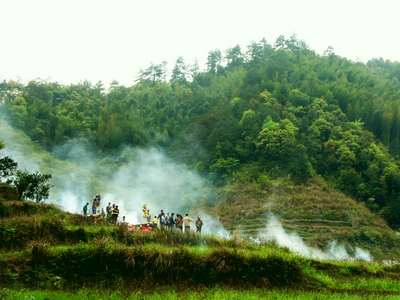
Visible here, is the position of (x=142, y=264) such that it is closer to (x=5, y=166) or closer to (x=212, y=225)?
(x=5, y=166)

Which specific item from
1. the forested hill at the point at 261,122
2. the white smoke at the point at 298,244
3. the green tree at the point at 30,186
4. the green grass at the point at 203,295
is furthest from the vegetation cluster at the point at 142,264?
the forested hill at the point at 261,122

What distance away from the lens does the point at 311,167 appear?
5022cm

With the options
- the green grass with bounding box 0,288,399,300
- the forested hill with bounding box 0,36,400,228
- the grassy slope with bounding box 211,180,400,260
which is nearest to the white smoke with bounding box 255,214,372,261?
the grassy slope with bounding box 211,180,400,260

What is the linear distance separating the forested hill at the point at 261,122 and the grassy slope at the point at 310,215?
2.68m

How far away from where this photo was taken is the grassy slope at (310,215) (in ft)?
120

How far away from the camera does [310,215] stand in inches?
1569

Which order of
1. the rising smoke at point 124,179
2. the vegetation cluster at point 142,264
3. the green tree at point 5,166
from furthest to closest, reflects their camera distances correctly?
the rising smoke at point 124,179, the green tree at point 5,166, the vegetation cluster at point 142,264

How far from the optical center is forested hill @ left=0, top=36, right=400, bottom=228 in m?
49.8

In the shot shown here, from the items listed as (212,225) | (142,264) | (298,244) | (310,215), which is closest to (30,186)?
(142,264)

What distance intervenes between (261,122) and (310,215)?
1919 centimetres

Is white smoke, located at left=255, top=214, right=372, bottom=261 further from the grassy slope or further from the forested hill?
the forested hill

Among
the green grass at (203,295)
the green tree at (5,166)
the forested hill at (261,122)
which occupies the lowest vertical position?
the green grass at (203,295)

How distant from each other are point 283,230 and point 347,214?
7.96 m

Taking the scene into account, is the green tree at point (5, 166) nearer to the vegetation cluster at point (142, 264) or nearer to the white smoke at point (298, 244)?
the vegetation cluster at point (142, 264)
